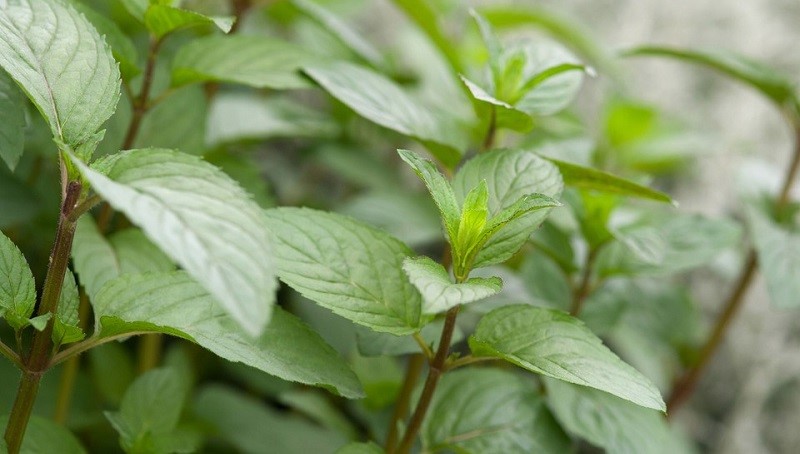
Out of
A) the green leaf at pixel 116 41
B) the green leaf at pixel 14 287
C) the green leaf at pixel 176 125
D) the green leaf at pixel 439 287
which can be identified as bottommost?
the green leaf at pixel 14 287

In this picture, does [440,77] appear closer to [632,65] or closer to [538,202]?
[632,65]

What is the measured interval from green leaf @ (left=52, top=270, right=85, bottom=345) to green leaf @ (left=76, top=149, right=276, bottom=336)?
0.12m

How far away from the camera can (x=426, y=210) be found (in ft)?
3.97

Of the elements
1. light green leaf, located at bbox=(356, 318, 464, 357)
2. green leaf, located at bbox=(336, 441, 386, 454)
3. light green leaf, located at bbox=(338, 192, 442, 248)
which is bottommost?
green leaf, located at bbox=(336, 441, 386, 454)

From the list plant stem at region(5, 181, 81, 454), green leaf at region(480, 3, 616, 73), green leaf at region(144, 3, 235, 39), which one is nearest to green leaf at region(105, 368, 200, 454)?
plant stem at region(5, 181, 81, 454)

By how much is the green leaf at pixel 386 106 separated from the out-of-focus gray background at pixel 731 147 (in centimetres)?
53

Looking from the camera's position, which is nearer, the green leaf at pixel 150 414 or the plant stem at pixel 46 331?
the plant stem at pixel 46 331

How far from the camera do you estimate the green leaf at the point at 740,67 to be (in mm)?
1024

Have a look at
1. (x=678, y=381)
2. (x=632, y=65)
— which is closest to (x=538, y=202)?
(x=678, y=381)

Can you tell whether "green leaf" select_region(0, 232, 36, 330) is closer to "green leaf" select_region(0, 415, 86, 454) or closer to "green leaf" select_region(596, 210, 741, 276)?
"green leaf" select_region(0, 415, 86, 454)

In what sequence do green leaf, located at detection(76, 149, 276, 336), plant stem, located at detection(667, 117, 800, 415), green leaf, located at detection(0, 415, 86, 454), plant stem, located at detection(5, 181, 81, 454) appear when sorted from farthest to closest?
plant stem, located at detection(667, 117, 800, 415) < green leaf, located at detection(0, 415, 86, 454) < plant stem, located at detection(5, 181, 81, 454) < green leaf, located at detection(76, 149, 276, 336)

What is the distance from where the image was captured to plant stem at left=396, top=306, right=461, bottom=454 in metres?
0.66

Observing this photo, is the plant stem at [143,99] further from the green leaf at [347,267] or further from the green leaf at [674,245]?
the green leaf at [674,245]

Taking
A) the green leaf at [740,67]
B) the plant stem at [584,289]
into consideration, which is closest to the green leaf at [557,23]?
the green leaf at [740,67]
